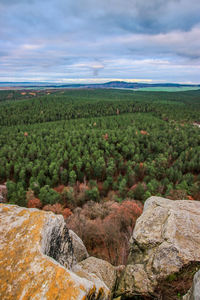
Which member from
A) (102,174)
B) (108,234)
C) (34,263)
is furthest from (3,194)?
(34,263)

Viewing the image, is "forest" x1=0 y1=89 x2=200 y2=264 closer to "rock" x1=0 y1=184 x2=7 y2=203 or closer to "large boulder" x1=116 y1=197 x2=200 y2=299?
"rock" x1=0 y1=184 x2=7 y2=203

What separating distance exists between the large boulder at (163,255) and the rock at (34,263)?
267cm

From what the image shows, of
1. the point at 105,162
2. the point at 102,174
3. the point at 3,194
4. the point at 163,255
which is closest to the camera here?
the point at 163,255

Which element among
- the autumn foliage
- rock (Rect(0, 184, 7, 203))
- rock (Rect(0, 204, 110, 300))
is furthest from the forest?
rock (Rect(0, 204, 110, 300))

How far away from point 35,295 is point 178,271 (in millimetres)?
7754

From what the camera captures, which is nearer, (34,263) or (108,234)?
(34,263)

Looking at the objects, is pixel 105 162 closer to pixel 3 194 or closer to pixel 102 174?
pixel 102 174

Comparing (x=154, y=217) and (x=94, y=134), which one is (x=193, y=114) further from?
(x=154, y=217)

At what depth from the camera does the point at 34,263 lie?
6.36 meters

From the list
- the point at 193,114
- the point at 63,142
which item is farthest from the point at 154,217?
the point at 193,114

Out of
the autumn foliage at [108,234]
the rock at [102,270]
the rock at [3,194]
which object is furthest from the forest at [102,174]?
the rock at [102,270]

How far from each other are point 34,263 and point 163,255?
7.59 metres

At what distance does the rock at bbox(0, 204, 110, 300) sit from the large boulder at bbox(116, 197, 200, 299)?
2.67 meters

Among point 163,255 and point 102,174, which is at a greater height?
point 163,255
